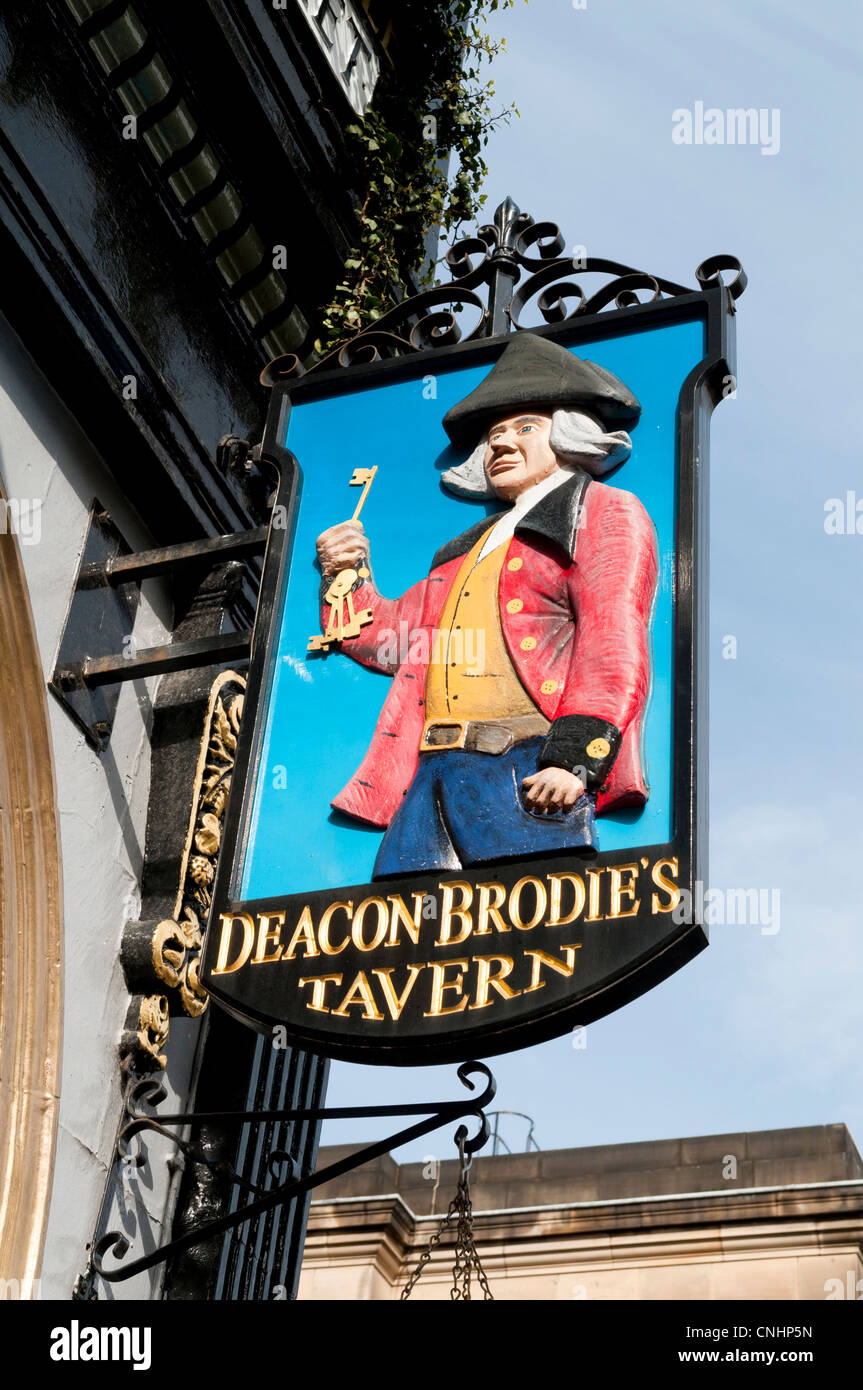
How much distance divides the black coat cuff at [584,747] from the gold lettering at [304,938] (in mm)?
874

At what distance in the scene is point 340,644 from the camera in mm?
6352

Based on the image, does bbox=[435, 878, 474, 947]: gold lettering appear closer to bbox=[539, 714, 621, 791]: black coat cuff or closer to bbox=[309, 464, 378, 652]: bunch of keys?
bbox=[539, 714, 621, 791]: black coat cuff

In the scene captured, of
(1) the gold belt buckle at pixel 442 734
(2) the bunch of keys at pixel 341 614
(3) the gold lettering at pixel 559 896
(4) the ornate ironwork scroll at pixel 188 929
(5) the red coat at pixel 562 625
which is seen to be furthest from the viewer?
(4) the ornate ironwork scroll at pixel 188 929

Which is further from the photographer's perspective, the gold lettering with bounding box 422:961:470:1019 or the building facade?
the building facade

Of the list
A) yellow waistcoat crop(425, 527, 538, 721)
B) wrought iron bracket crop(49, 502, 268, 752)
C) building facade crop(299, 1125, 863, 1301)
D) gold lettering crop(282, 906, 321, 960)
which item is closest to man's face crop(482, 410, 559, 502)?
yellow waistcoat crop(425, 527, 538, 721)

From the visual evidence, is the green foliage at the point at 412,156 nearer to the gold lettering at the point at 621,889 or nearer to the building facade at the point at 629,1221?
the gold lettering at the point at 621,889

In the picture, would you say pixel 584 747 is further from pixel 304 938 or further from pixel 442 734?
pixel 304 938

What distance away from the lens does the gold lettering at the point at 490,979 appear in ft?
16.8

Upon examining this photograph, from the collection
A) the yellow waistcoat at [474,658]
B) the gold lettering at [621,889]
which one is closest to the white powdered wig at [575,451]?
the yellow waistcoat at [474,658]

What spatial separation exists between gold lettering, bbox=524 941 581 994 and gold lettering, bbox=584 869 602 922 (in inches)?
3.7

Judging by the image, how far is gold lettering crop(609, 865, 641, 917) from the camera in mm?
5152

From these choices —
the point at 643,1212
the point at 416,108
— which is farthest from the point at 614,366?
the point at 643,1212

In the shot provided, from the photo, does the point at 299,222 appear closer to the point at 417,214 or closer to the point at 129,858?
the point at 417,214
